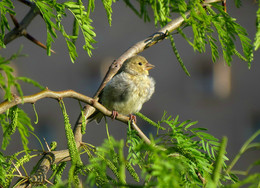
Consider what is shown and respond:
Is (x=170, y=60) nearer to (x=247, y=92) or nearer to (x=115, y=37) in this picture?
(x=115, y=37)

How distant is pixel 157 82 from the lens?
480 inches

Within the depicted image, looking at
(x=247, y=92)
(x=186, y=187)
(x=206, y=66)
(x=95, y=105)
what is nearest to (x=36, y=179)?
(x=95, y=105)

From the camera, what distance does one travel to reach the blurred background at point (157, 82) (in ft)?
39.2

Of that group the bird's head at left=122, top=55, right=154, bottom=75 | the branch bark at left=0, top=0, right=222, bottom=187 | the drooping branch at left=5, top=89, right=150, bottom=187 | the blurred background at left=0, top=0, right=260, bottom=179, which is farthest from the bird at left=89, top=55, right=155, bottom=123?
the blurred background at left=0, top=0, right=260, bottom=179

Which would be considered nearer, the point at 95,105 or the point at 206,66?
the point at 95,105

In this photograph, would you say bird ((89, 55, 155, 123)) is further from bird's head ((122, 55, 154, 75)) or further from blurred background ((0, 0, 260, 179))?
blurred background ((0, 0, 260, 179))

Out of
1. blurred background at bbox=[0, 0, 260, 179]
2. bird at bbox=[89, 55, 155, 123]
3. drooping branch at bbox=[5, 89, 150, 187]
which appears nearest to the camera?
drooping branch at bbox=[5, 89, 150, 187]

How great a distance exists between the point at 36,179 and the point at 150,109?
10269 millimetres

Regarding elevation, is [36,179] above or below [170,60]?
above

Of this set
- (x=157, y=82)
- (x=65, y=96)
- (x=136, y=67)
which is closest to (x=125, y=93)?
(x=136, y=67)

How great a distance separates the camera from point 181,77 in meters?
12.2

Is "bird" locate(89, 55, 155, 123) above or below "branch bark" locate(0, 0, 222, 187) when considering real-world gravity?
below

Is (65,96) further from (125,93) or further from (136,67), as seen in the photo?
(136,67)

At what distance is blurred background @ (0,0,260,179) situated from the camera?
11961 mm
